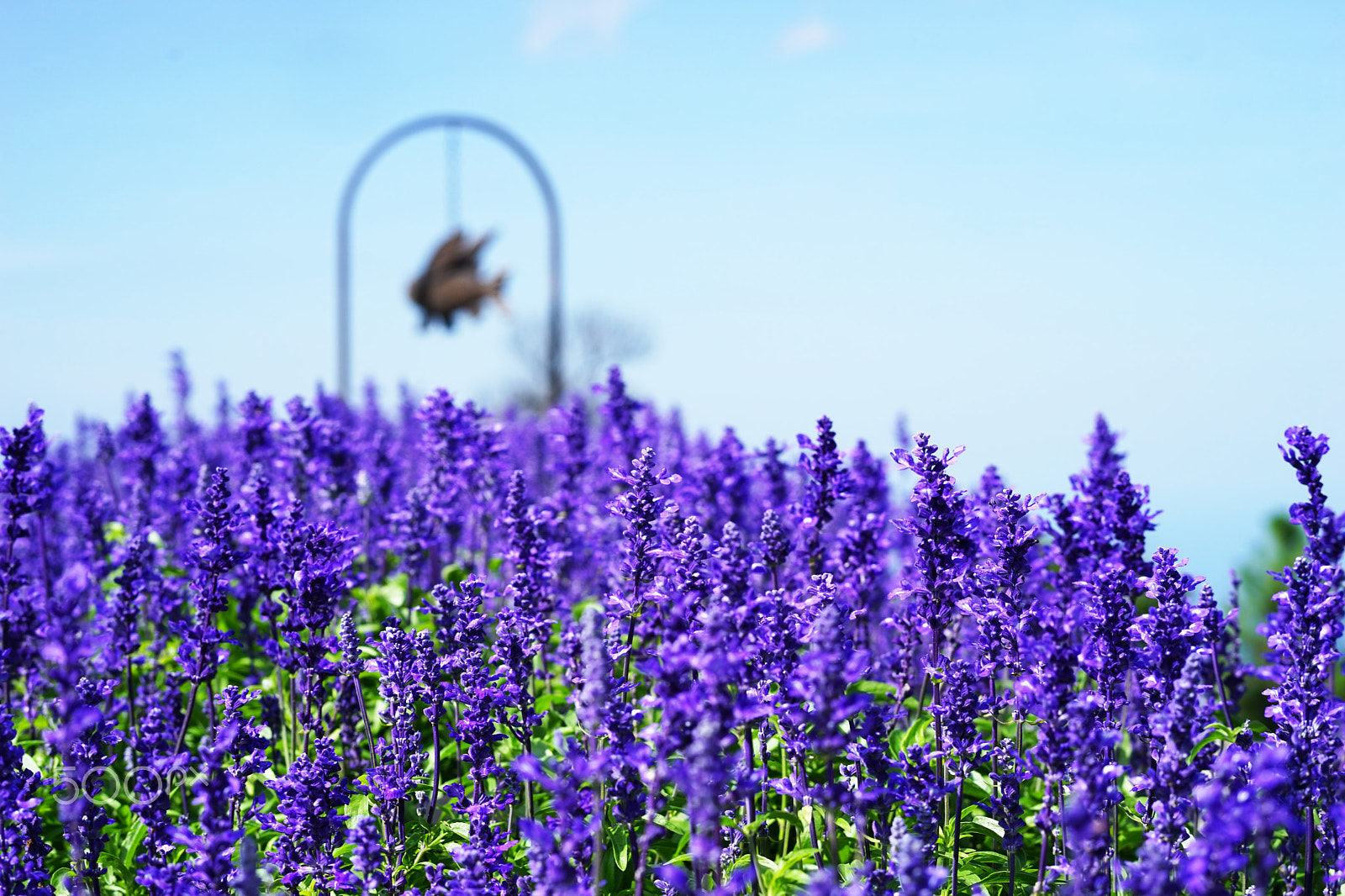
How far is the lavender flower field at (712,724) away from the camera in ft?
10.5

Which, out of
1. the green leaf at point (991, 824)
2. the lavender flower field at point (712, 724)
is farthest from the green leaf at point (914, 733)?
the green leaf at point (991, 824)

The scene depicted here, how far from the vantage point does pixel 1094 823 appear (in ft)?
9.84

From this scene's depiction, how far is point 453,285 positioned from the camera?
73.8 ft

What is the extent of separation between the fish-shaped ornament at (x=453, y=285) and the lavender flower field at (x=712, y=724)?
16.2 metres

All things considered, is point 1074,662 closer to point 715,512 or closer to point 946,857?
point 946,857

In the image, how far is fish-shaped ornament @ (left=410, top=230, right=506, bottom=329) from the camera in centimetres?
2252

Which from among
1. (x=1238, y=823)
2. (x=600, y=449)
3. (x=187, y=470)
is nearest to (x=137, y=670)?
(x=187, y=470)

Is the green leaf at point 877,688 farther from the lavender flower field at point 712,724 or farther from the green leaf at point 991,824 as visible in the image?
the green leaf at point 991,824

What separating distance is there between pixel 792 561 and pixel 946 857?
252 centimetres

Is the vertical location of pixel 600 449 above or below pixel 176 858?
above

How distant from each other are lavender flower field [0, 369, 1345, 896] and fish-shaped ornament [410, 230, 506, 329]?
16224 mm

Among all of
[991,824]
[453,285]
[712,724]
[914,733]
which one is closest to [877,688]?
[914,733]

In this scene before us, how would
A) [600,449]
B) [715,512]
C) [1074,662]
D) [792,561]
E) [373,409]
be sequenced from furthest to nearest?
[373,409], [600,449], [715,512], [792,561], [1074,662]

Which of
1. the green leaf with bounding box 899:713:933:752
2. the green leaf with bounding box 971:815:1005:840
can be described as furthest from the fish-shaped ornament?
the green leaf with bounding box 971:815:1005:840
